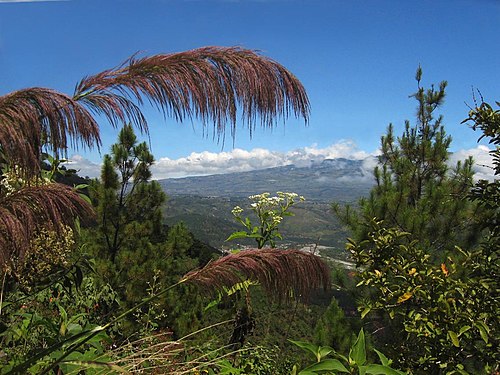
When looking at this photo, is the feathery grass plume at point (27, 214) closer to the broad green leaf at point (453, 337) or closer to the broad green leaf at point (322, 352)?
the broad green leaf at point (322, 352)

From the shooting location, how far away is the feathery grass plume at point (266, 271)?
1159 millimetres

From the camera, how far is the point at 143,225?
1105cm

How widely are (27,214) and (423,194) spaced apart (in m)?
8.26

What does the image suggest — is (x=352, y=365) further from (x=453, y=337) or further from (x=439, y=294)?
(x=439, y=294)

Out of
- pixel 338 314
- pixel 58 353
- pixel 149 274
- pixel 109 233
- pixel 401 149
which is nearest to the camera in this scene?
pixel 58 353

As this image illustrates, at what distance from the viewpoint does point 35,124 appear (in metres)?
1.10

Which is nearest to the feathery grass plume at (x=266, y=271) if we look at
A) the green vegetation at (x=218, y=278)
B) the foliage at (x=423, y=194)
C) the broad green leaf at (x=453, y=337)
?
the green vegetation at (x=218, y=278)

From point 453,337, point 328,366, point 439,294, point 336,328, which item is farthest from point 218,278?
point 336,328

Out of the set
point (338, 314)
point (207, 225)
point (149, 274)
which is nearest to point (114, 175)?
point (149, 274)

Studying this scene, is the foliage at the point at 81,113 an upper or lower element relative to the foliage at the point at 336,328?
upper

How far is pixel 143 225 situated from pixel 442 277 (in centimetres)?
965

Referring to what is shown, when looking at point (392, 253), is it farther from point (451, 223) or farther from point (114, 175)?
point (114, 175)

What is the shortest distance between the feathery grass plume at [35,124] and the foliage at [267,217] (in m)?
1.03

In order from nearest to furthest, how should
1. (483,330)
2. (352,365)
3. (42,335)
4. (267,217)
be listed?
(352,365)
(483,330)
(42,335)
(267,217)
